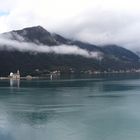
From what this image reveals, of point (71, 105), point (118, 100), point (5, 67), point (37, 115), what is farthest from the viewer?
point (5, 67)

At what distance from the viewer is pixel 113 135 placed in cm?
2828

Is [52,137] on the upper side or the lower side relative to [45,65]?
lower

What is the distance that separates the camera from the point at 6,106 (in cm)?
4519

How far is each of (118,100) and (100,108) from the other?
9506mm

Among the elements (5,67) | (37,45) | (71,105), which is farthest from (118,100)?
(37,45)

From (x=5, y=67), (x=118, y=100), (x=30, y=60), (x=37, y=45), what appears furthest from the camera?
(x=37, y=45)

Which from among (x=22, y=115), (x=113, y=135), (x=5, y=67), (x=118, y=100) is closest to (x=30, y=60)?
(x=5, y=67)

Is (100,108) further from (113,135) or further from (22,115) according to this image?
(113,135)

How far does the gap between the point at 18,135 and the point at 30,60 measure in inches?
5516

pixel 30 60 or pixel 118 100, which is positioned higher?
pixel 30 60

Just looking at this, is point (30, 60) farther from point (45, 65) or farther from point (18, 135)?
point (18, 135)

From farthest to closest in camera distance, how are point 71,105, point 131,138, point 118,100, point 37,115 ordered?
point 118,100
point 71,105
point 37,115
point 131,138

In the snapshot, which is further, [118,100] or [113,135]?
[118,100]

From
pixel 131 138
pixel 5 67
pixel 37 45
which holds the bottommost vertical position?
pixel 131 138
